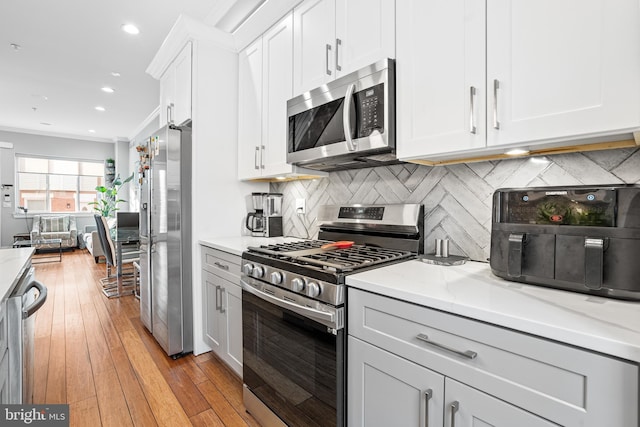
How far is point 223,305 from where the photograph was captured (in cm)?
217

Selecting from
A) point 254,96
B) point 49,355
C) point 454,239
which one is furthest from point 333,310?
point 49,355

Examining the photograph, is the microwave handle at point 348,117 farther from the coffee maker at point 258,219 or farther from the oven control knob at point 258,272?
the coffee maker at point 258,219

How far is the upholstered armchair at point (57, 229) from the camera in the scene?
7.36m

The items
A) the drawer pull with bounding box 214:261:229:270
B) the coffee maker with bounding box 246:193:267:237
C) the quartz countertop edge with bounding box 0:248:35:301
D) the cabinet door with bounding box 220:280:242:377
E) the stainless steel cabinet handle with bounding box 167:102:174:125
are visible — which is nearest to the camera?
the quartz countertop edge with bounding box 0:248:35:301

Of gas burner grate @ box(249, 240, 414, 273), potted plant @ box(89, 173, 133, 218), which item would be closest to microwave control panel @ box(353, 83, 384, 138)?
gas burner grate @ box(249, 240, 414, 273)

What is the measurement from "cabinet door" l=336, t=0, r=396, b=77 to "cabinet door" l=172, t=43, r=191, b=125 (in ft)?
→ 4.67

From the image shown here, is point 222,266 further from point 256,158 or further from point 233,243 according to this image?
point 256,158

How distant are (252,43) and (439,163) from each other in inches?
72.6

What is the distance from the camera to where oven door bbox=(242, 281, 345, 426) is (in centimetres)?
125

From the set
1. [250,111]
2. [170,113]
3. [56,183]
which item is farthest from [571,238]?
[56,183]

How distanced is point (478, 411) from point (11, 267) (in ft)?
6.31

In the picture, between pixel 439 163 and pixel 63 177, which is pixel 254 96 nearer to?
pixel 439 163

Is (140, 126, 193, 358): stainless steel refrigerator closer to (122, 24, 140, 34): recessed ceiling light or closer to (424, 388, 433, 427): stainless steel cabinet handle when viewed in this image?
(122, 24, 140, 34): recessed ceiling light

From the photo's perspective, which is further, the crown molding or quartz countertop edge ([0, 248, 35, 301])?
the crown molding
